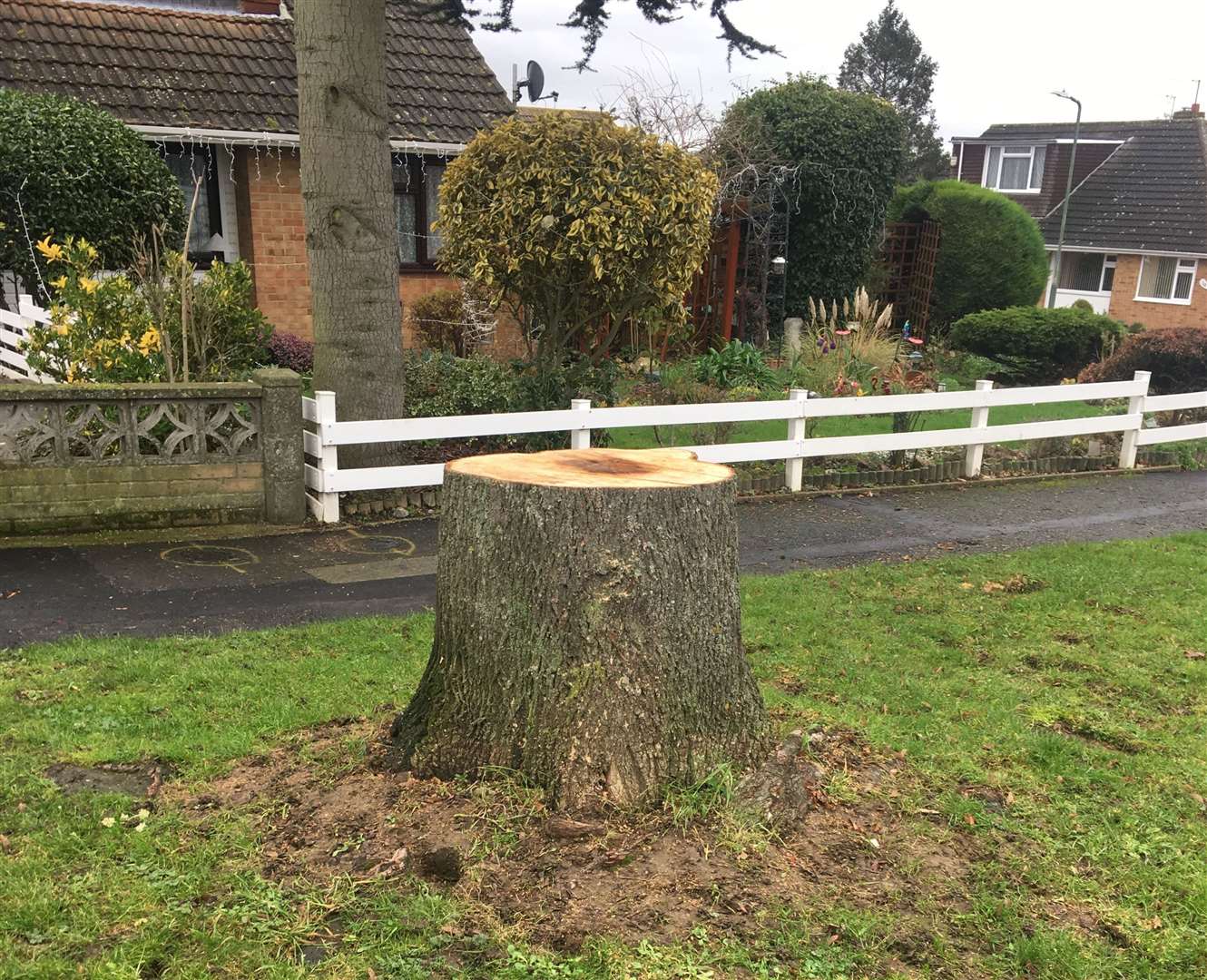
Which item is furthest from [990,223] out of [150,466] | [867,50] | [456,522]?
[867,50]

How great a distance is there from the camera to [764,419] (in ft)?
32.0

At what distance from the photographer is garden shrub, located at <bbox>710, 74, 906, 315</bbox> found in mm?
17953

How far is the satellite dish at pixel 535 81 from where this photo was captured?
16.5 m

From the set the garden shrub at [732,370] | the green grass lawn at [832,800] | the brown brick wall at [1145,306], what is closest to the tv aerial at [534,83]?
the garden shrub at [732,370]

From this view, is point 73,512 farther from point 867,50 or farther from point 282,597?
point 867,50

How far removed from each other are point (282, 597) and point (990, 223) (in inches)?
768

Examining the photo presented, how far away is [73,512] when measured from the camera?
7.36 m

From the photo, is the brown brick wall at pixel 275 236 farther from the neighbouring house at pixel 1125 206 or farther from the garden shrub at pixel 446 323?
the neighbouring house at pixel 1125 206

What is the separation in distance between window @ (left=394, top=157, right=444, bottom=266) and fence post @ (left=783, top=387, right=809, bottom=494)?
284 inches

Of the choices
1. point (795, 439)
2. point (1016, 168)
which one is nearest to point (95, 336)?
point (795, 439)

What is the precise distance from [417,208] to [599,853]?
13.4 meters

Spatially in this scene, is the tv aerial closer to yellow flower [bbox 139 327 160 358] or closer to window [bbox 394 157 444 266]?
window [bbox 394 157 444 266]

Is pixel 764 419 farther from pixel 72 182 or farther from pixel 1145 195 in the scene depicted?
pixel 1145 195

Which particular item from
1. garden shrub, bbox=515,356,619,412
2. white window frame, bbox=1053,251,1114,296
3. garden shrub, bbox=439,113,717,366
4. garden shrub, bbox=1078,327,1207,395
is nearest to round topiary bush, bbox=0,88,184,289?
garden shrub, bbox=439,113,717,366
